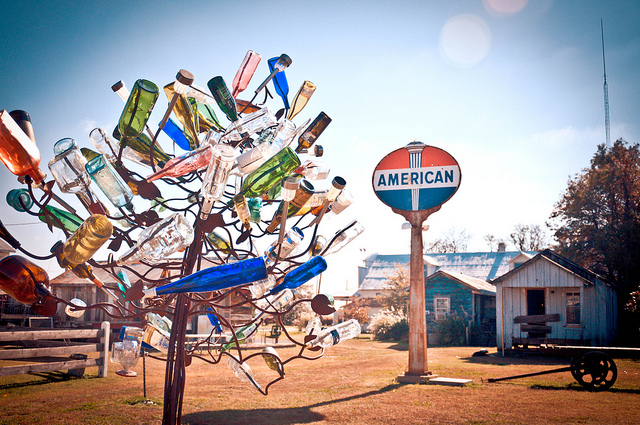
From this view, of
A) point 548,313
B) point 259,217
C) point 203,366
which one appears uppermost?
point 259,217

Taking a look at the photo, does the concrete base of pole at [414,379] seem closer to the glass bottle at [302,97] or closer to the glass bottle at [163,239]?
the glass bottle at [302,97]

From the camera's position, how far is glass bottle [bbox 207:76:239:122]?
5.81 ft

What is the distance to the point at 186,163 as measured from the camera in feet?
5.19

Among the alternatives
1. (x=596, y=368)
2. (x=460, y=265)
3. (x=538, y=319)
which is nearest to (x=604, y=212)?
(x=460, y=265)

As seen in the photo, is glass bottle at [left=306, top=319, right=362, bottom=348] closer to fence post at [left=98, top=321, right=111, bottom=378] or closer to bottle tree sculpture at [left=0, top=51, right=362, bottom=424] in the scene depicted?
bottle tree sculpture at [left=0, top=51, right=362, bottom=424]

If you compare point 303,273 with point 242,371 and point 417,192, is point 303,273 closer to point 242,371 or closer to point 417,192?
point 242,371

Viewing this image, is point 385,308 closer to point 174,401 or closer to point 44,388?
point 44,388

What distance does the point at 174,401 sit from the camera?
5.82ft

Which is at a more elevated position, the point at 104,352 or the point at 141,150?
the point at 141,150

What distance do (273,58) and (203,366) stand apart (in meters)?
10.9

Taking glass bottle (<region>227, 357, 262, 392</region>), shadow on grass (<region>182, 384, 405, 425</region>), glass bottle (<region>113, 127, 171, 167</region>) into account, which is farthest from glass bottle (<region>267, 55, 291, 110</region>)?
shadow on grass (<region>182, 384, 405, 425</region>)

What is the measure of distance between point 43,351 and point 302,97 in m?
8.61

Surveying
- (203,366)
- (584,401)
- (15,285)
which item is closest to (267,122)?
(15,285)

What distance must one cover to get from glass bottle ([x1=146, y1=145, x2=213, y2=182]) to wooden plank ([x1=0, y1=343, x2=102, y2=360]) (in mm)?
7864
